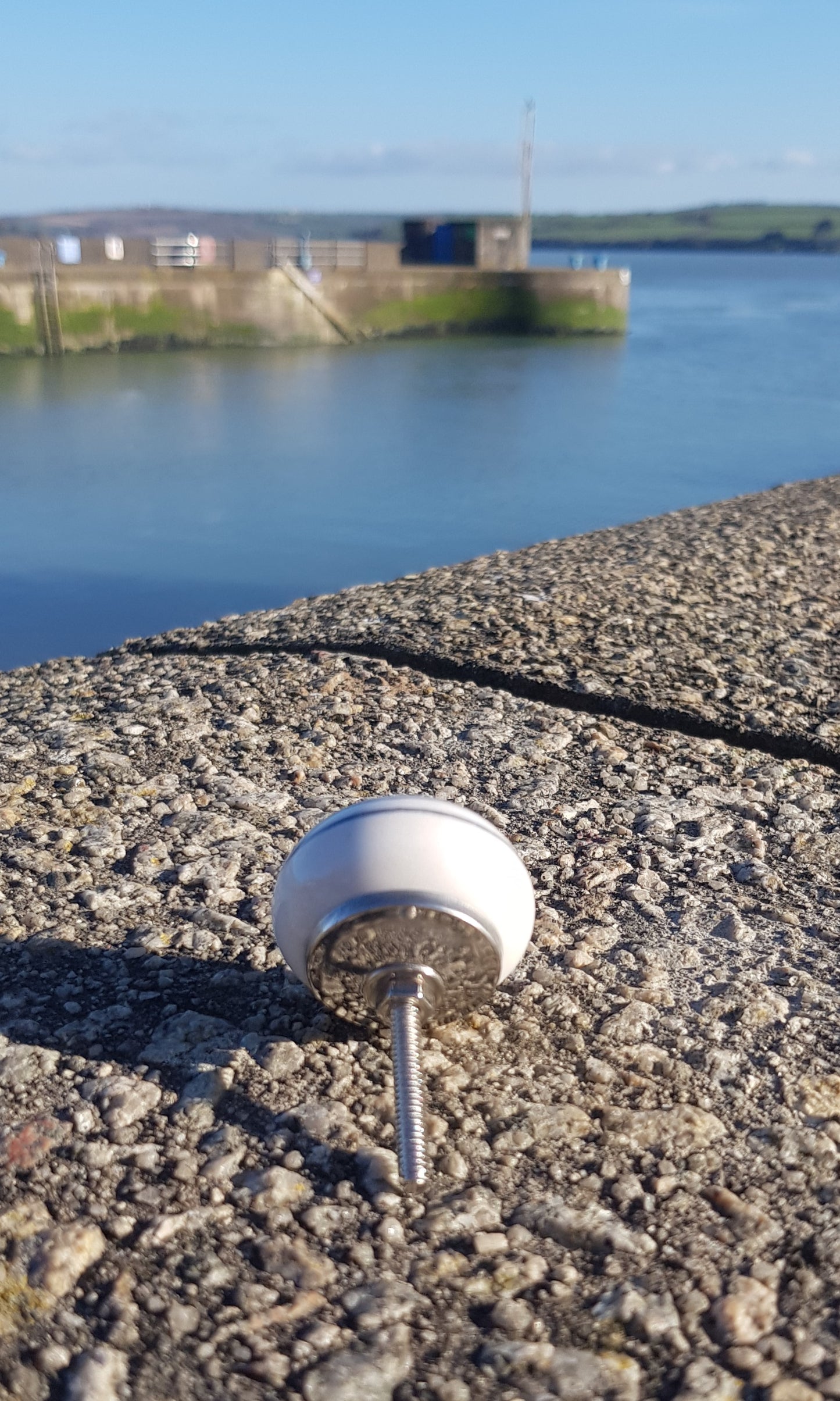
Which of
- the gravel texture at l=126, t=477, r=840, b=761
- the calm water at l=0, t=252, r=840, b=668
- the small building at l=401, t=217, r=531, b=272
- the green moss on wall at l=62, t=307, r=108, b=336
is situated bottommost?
→ the calm water at l=0, t=252, r=840, b=668

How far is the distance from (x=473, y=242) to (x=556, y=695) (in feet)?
94.6

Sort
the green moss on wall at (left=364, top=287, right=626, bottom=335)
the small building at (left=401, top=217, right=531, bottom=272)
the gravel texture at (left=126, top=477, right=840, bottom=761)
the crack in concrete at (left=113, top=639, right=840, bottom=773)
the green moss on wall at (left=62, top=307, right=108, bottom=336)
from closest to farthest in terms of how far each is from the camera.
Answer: the crack in concrete at (left=113, top=639, right=840, bottom=773)
the gravel texture at (left=126, top=477, right=840, bottom=761)
the green moss on wall at (left=62, top=307, right=108, bottom=336)
the green moss on wall at (left=364, top=287, right=626, bottom=335)
the small building at (left=401, top=217, right=531, bottom=272)

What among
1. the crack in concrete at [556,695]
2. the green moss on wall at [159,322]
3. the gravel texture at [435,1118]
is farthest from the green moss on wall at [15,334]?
the gravel texture at [435,1118]

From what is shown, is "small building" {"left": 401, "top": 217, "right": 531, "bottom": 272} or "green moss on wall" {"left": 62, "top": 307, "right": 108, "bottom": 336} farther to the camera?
"small building" {"left": 401, "top": 217, "right": 531, "bottom": 272}

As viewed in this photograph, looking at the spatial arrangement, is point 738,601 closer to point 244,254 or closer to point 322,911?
point 322,911

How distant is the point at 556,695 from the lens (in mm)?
4016

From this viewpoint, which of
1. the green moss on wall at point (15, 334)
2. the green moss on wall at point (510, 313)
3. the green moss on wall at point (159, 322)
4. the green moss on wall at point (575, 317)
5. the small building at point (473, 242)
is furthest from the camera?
the small building at point (473, 242)

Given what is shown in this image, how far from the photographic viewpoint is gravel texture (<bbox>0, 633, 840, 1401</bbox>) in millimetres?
1621

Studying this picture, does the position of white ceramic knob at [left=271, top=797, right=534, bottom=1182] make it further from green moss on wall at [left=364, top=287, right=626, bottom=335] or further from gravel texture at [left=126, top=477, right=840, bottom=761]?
green moss on wall at [left=364, top=287, right=626, bottom=335]

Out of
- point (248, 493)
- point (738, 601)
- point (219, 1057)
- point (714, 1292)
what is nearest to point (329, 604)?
point (738, 601)

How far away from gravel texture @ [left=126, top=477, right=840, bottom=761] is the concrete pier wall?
18.4 m

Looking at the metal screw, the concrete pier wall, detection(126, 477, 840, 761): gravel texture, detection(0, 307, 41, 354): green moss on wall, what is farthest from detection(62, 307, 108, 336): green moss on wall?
the metal screw

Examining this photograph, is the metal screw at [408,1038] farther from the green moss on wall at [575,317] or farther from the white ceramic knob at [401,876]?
the green moss on wall at [575,317]

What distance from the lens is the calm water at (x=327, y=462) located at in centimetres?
845
